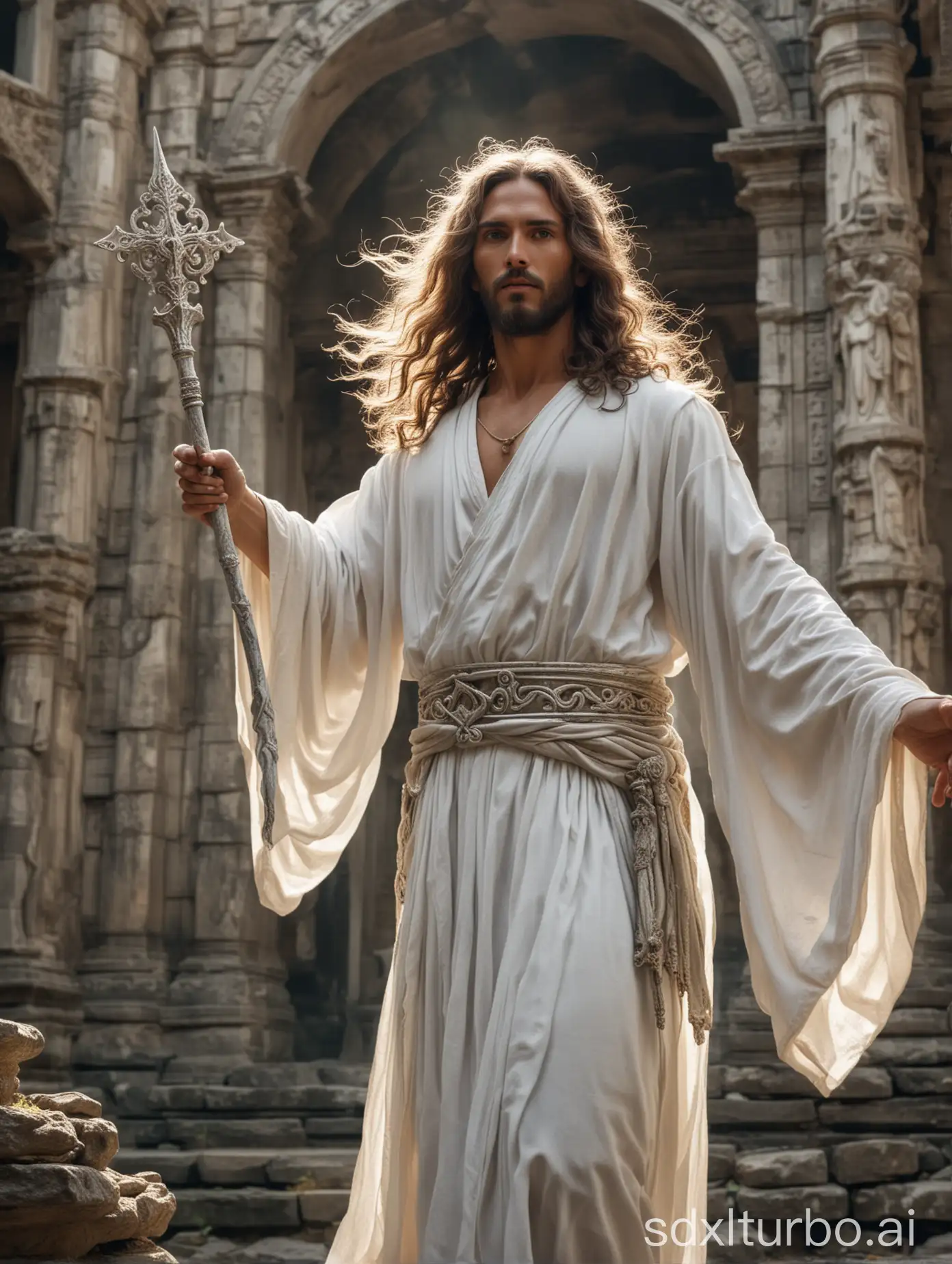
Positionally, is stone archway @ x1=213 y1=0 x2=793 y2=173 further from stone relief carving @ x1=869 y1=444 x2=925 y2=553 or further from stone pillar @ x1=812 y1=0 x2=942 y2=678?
stone relief carving @ x1=869 y1=444 x2=925 y2=553

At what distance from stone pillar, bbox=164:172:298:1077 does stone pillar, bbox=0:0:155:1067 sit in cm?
72

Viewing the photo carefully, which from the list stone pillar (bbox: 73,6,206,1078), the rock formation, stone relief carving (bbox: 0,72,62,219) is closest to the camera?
the rock formation

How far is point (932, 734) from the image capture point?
3.18 metres

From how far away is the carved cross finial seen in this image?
4.04 metres

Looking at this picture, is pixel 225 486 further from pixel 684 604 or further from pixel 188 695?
pixel 188 695

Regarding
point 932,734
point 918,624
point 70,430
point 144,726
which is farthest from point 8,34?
point 932,734

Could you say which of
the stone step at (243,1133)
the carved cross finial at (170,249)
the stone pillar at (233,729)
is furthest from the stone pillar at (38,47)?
the carved cross finial at (170,249)

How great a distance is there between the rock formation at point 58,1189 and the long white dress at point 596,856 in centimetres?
152

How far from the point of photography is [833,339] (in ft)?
35.6

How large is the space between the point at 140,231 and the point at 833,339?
7338 mm

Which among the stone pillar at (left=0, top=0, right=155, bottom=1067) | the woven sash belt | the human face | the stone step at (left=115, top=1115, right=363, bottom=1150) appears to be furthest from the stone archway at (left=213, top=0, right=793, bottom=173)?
the woven sash belt

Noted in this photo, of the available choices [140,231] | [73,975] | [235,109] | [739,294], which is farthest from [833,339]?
[140,231]

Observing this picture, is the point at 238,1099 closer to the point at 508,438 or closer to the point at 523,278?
the point at 508,438

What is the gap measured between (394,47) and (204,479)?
31.7ft
